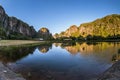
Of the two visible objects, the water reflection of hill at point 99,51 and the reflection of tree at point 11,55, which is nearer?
the reflection of tree at point 11,55

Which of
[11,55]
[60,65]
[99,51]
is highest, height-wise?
[11,55]

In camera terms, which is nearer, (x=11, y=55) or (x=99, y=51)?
(x=11, y=55)

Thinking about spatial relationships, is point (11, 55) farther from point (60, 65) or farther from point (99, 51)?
point (99, 51)

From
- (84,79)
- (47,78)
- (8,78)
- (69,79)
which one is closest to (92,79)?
(84,79)

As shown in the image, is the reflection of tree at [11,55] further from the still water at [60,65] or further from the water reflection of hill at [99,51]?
the water reflection of hill at [99,51]

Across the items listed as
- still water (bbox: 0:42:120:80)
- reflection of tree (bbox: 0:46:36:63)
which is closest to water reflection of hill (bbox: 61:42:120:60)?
still water (bbox: 0:42:120:80)

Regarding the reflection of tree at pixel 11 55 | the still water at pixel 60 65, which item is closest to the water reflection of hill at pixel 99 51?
the still water at pixel 60 65

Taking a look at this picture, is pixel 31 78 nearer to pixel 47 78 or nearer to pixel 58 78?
pixel 47 78

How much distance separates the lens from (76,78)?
70.9 feet

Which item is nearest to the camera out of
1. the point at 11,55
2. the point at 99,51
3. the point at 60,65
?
the point at 60,65

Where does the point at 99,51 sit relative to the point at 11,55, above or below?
below

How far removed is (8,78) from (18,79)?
1.15m

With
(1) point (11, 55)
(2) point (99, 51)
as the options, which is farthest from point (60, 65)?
(2) point (99, 51)

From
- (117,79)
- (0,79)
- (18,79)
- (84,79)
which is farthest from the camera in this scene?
(84,79)
